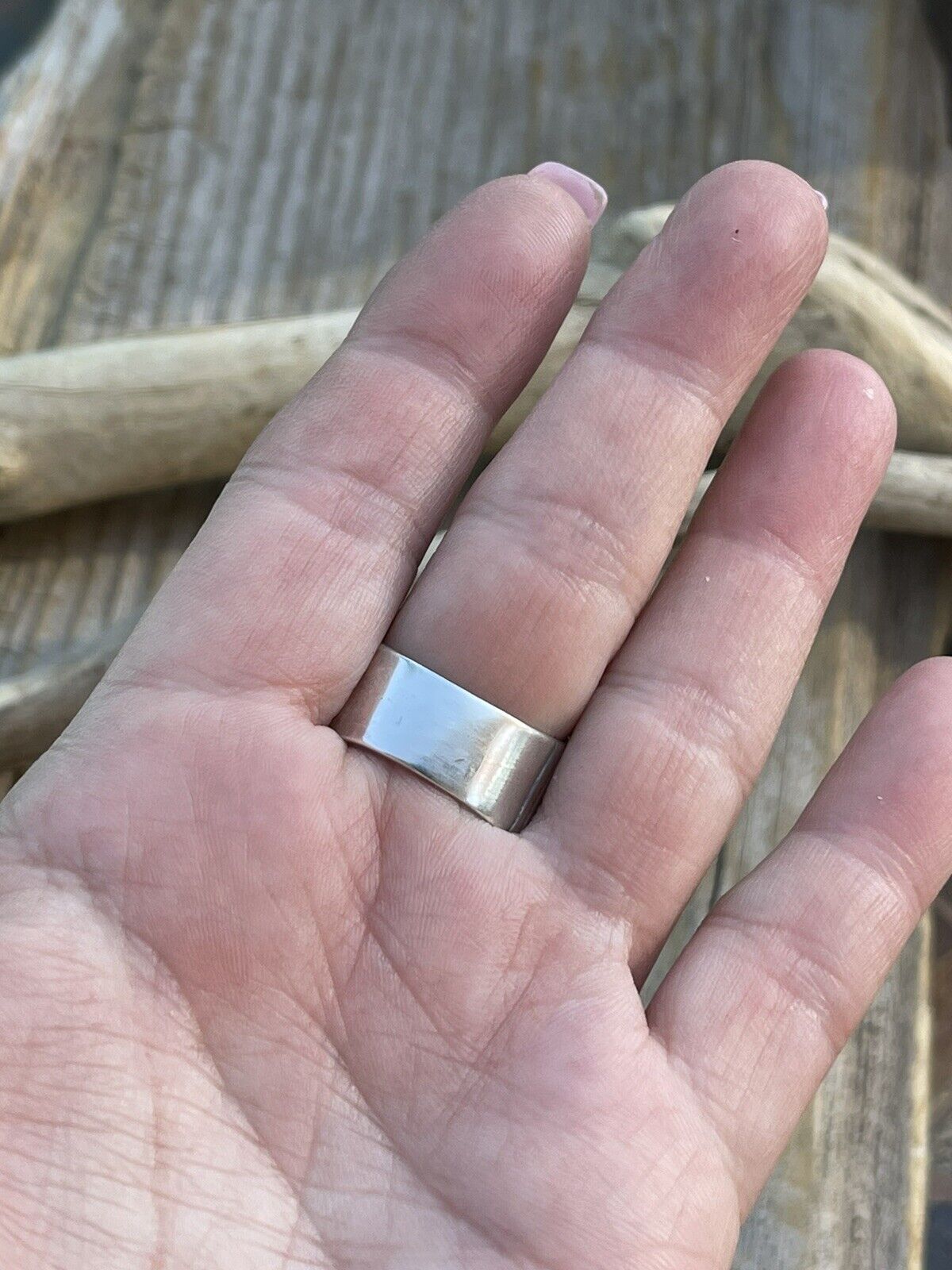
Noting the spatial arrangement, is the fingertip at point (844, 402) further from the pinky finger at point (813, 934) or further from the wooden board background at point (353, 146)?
the wooden board background at point (353, 146)

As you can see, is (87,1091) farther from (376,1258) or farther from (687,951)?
(687,951)

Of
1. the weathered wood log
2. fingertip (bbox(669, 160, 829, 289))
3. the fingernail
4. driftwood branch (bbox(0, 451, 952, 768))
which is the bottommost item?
driftwood branch (bbox(0, 451, 952, 768))

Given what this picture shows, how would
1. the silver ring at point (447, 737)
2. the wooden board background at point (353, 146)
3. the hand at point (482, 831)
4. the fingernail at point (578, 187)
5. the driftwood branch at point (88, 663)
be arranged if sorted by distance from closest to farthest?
the hand at point (482, 831) → the silver ring at point (447, 737) → the fingernail at point (578, 187) → the driftwood branch at point (88, 663) → the wooden board background at point (353, 146)

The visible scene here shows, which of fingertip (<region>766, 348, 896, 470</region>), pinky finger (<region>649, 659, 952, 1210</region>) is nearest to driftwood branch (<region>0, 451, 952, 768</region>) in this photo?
fingertip (<region>766, 348, 896, 470</region>)

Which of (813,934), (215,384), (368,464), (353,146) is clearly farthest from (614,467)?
(353,146)

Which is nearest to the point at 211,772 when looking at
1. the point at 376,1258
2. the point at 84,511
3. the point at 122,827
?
the point at 122,827

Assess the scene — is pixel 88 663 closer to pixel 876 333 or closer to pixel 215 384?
pixel 215 384

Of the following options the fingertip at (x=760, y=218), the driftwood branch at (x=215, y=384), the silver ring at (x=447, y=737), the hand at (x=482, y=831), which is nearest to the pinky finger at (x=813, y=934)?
the hand at (x=482, y=831)

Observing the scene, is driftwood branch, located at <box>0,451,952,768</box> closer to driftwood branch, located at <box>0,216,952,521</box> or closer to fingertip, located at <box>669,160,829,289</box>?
driftwood branch, located at <box>0,216,952,521</box>
